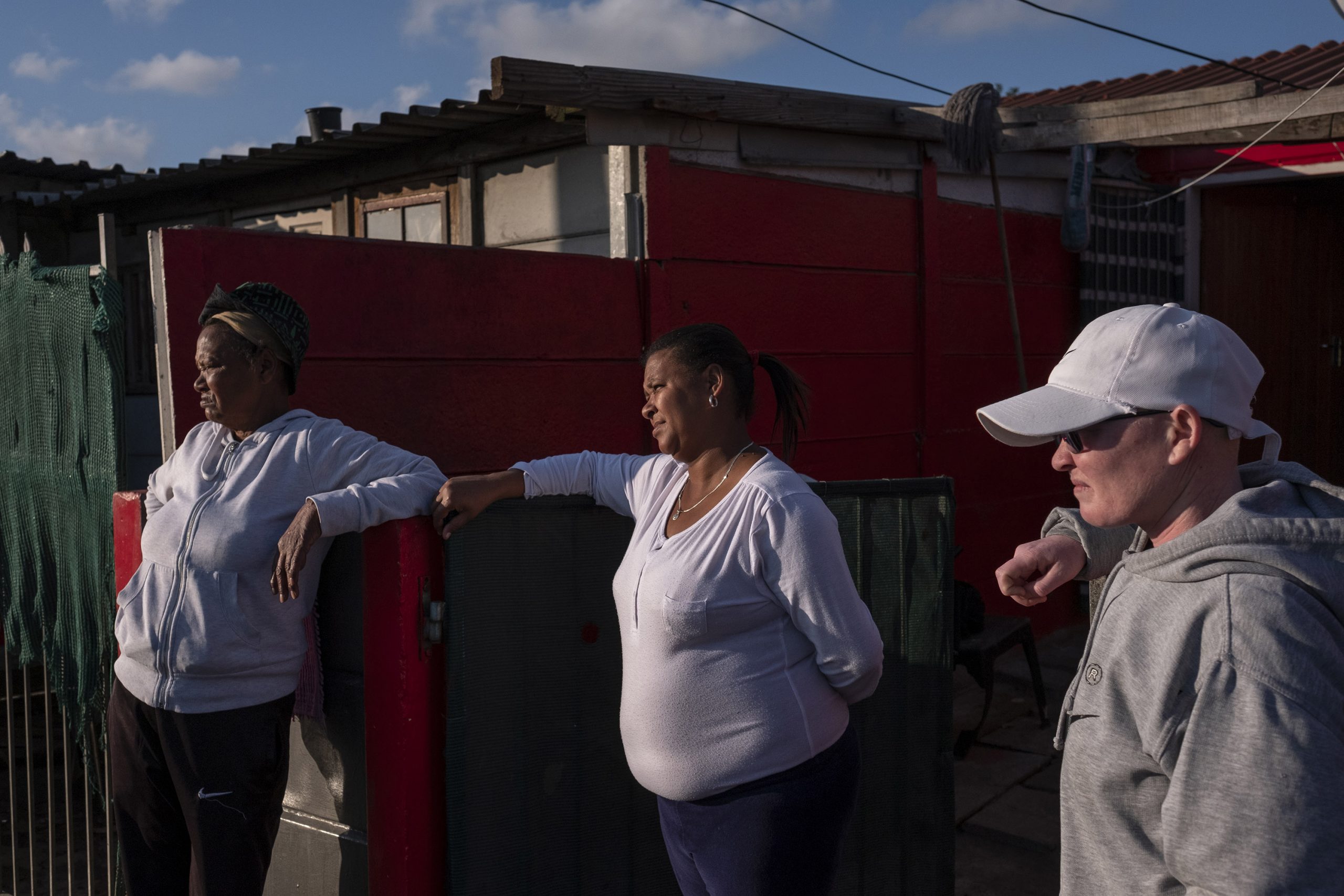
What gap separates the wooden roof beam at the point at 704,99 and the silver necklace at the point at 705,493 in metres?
2.54

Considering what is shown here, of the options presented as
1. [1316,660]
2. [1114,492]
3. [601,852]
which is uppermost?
[1114,492]

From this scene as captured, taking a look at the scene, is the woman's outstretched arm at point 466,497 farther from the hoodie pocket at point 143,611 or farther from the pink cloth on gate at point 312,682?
the hoodie pocket at point 143,611

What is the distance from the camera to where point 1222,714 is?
1.15 meters

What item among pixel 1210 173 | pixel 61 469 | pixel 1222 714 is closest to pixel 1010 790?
pixel 1222 714

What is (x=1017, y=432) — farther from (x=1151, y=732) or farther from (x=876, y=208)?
(x=876, y=208)

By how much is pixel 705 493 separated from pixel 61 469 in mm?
2952

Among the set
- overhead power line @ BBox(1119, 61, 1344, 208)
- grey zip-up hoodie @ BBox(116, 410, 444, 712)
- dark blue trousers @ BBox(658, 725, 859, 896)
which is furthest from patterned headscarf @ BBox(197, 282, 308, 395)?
overhead power line @ BBox(1119, 61, 1344, 208)

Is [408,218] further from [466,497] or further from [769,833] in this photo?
[769,833]

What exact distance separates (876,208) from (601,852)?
441cm

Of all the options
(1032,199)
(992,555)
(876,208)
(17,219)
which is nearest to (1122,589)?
(876,208)

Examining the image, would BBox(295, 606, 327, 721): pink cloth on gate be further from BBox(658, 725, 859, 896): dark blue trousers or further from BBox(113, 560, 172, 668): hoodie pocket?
BBox(658, 725, 859, 896): dark blue trousers

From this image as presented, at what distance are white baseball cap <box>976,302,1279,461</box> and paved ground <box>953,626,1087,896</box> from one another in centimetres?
311

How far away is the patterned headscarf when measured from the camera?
2.64 m

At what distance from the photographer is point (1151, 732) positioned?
4.00ft
